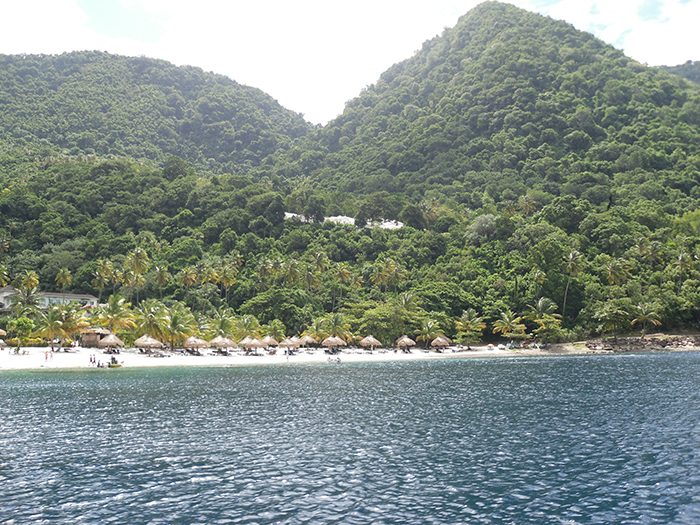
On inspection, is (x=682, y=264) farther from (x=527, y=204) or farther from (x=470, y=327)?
(x=527, y=204)

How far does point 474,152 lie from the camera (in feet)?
599

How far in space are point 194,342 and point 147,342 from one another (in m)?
6.06

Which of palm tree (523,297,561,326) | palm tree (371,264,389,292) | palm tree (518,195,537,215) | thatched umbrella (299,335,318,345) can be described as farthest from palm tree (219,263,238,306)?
palm tree (518,195,537,215)

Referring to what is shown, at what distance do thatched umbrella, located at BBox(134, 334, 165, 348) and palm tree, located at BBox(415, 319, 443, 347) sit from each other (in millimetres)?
39830

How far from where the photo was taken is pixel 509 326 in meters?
83.9

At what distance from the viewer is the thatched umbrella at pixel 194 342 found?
233 ft

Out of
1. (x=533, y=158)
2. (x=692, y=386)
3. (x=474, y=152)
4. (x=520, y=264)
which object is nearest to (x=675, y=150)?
(x=533, y=158)

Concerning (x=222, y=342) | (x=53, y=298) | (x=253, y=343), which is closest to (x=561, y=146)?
(x=253, y=343)

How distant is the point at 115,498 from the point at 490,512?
12.6 m

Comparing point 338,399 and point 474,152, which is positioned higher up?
point 474,152

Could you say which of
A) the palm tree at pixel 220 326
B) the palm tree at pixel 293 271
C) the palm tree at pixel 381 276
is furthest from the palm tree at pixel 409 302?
the palm tree at pixel 220 326

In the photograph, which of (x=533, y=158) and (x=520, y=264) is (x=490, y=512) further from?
(x=533, y=158)

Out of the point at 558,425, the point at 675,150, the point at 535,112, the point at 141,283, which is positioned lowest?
the point at 558,425

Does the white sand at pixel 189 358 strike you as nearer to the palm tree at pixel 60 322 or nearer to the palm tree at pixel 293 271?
the palm tree at pixel 60 322
